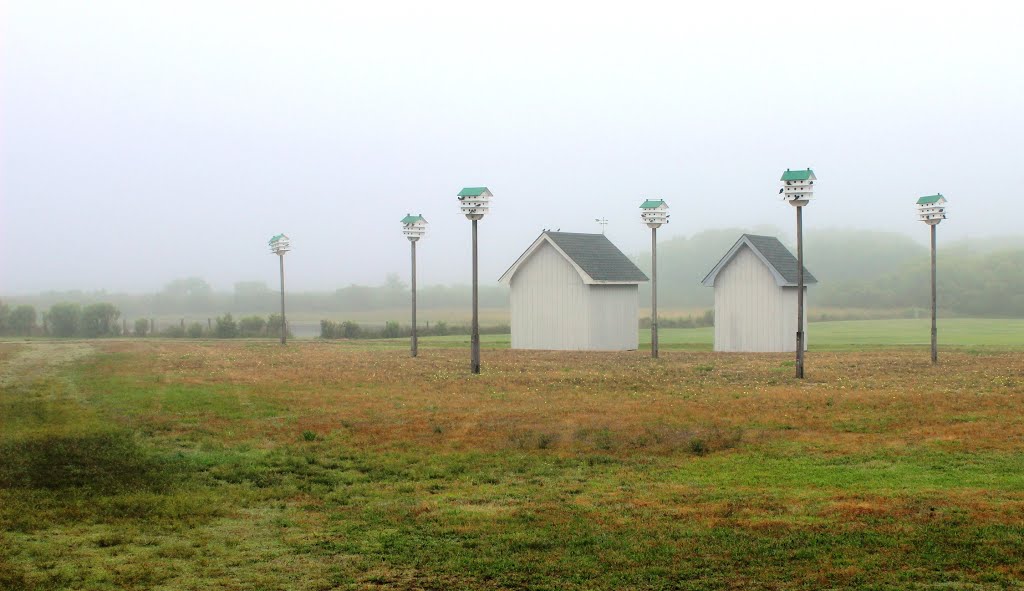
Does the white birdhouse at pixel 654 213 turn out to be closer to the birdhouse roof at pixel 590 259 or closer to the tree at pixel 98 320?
the birdhouse roof at pixel 590 259

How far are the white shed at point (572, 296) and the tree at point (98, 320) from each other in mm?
38384

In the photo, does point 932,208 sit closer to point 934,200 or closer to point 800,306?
point 934,200

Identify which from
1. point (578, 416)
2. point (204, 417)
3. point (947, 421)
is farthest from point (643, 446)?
point (204, 417)

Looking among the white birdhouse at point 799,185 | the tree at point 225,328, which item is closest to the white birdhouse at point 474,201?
the white birdhouse at point 799,185

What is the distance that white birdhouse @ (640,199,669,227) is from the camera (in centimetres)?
4100

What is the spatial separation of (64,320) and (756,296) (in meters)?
51.5

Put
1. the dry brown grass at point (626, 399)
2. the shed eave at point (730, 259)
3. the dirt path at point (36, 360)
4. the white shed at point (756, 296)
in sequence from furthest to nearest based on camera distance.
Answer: the white shed at point (756, 296)
the shed eave at point (730, 259)
the dirt path at point (36, 360)
the dry brown grass at point (626, 399)

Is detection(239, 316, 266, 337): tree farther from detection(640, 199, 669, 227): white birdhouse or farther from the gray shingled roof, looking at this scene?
detection(640, 199, 669, 227): white birdhouse

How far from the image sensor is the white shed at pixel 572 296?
47188 mm

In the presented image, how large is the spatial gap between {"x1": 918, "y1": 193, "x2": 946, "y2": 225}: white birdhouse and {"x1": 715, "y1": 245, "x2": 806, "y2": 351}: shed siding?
947 centimetres

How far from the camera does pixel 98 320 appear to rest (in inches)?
2916

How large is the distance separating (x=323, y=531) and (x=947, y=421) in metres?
13.6

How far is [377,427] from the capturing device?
65.4 feet

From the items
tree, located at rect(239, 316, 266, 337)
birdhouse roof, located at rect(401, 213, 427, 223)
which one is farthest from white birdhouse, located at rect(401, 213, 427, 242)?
tree, located at rect(239, 316, 266, 337)
